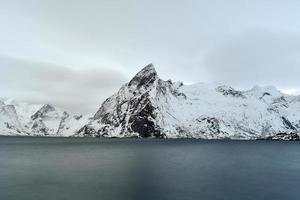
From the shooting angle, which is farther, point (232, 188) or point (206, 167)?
point (206, 167)

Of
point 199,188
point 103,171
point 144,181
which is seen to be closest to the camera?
point 199,188

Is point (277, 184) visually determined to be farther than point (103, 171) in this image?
No

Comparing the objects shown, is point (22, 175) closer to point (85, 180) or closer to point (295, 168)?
point (85, 180)

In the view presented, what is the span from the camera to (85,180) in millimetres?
104938

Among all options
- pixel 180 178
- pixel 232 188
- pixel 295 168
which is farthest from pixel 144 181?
pixel 295 168

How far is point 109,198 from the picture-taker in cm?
8069

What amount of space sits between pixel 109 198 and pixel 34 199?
587 inches

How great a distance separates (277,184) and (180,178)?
26.2 meters

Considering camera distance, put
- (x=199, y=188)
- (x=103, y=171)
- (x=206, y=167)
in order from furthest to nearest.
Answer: (x=206, y=167)
(x=103, y=171)
(x=199, y=188)

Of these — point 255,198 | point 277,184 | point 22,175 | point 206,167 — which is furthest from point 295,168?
point 22,175

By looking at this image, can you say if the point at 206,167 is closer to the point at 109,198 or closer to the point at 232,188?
the point at 232,188

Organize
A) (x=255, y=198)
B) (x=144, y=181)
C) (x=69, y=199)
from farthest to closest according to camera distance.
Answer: (x=144, y=181) → (x=255, y=198) → (x=69, y=199)

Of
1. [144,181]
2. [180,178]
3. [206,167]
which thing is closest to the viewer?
[144,181]

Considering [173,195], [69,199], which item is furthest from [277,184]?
[69,199]
